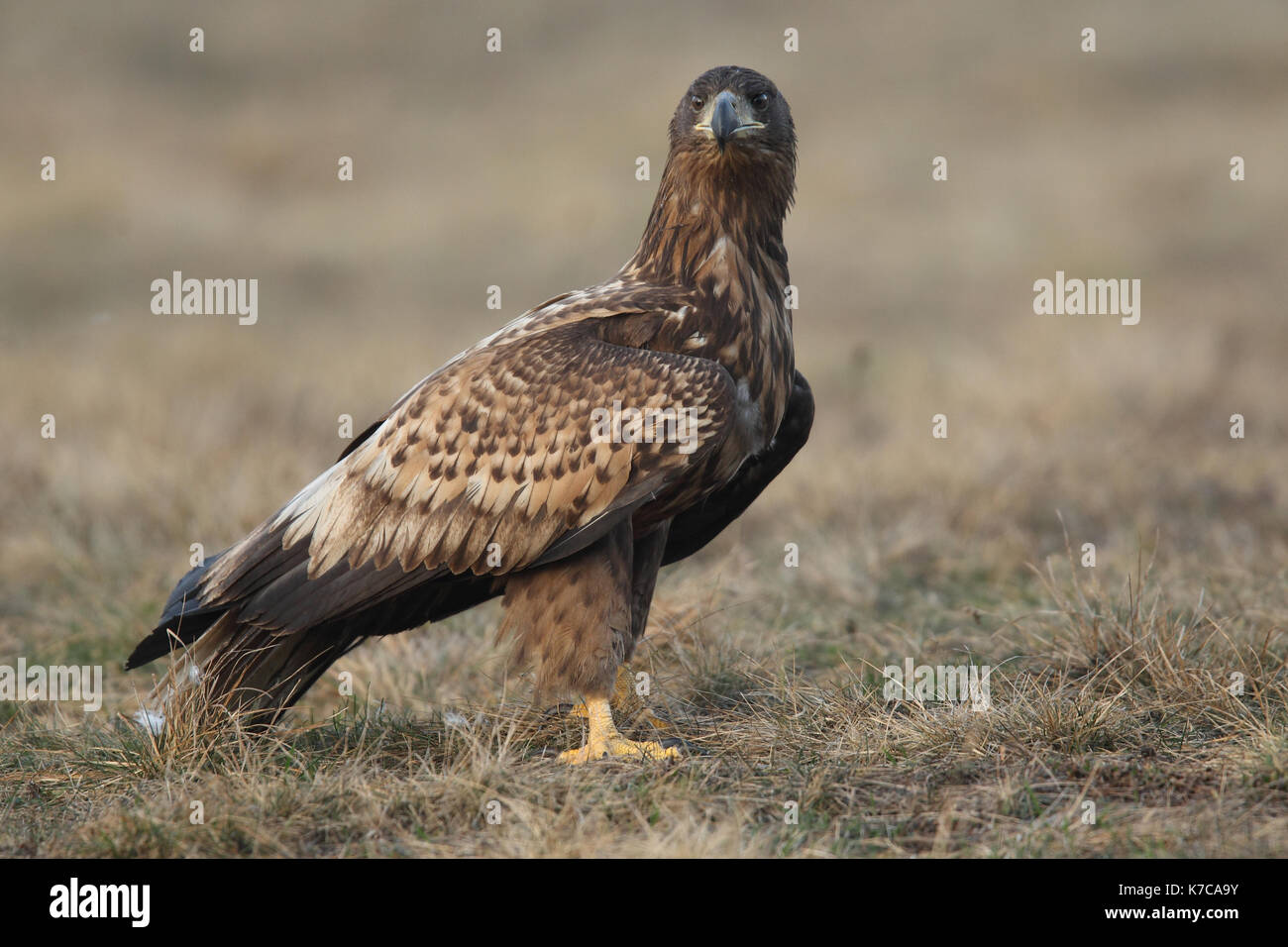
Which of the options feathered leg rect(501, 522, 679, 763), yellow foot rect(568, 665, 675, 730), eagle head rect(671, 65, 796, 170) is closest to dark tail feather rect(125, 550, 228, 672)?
feathered leg rect(501, 522, 679, 763)

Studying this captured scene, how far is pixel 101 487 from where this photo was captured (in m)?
9.91

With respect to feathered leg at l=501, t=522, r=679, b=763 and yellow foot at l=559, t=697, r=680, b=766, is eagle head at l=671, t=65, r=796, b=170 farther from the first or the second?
yellow foot at l=559, t=697, r=680, b=766

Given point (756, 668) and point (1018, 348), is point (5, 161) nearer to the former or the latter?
point (1018, 348)

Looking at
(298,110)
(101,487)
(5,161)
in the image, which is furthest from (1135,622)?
(298,110)

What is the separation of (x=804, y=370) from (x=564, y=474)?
372 inches

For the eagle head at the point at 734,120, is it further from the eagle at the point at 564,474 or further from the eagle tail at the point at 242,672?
the eagle tail at the point at 242,672

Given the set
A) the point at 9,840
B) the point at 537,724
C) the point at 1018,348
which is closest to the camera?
the point at 9,840

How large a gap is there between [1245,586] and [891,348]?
8795 mm

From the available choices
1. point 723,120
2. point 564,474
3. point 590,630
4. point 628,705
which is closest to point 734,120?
point 723,120

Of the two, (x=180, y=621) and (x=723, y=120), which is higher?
(x=723, y=120)

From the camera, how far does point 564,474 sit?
4.80m

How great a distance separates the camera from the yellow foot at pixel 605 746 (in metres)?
4.79

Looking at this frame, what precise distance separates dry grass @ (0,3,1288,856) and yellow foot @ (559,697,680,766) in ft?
0.62

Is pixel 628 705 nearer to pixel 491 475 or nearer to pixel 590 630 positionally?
pixel 590 630
